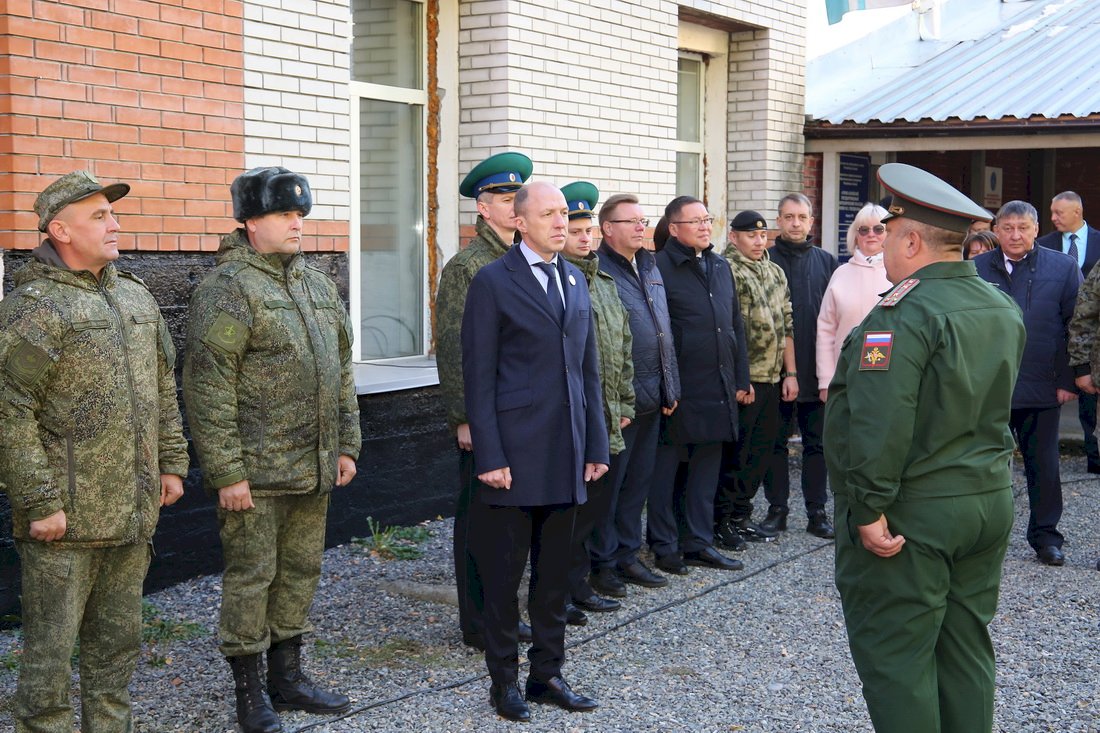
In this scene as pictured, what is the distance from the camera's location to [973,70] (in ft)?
40.7

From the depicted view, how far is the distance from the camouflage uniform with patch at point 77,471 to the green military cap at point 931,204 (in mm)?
2345

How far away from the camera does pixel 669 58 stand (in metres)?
9.56

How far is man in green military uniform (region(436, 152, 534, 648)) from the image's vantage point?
523cm

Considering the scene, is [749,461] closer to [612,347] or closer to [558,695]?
[612,347]

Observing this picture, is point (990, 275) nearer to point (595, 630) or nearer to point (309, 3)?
point (595, 630)

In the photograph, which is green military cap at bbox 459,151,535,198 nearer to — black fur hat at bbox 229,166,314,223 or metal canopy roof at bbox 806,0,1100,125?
black fur hat at bbox 229,166,314,223

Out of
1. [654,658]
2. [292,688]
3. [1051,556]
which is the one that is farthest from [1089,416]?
[292,688]

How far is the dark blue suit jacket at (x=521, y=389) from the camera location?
4.57 m

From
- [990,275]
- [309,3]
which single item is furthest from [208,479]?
[990,275]

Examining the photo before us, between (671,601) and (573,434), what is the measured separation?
1.88 metres

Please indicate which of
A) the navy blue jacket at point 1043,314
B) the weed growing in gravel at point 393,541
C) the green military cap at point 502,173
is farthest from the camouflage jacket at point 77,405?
the navy blue jacket at point 1043,314

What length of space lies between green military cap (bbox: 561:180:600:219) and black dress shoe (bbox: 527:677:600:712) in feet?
6.93

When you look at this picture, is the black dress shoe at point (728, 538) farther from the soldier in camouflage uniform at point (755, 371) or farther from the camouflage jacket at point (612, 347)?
the camouflage jacket at point (612, 347)

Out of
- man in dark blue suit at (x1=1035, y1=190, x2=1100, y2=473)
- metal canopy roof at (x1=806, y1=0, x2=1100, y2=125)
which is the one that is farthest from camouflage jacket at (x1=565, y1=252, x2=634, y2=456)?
metal canopy roof at (x1=806, y1=0, x2=1100, y2=125)
